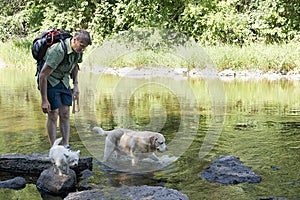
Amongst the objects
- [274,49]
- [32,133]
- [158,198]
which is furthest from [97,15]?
[158,198]

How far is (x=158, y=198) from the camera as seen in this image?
415cm

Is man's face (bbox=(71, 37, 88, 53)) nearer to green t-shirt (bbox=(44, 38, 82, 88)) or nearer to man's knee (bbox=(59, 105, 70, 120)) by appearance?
green t-shirt (bbox=(44, 38, 82, 88))

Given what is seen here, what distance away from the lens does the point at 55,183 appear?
4801mm

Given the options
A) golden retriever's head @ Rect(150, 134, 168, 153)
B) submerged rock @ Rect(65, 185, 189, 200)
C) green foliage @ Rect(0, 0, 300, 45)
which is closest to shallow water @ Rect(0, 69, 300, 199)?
golden retriever's head @ Rect(150, 134, 168, 153)

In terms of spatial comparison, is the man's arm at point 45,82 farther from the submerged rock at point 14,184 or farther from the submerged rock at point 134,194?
the submerged rock at point 134,194

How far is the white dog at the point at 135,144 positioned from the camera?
5.59 metres

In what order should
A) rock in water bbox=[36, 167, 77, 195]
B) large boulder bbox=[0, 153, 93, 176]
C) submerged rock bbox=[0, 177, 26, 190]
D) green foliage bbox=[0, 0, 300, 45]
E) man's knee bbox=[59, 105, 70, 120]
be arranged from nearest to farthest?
rock in water bbox=[36, 167, 77, 195], submerged rock bbox=[0, 177, 26, 190], large boulder bbox=[0, 153, 93, 176], man's knee bbox=[59, 105, 70, 120], green foliage bbox=[0, 0, 300, 45]

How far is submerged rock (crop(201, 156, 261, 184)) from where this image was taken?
511cm

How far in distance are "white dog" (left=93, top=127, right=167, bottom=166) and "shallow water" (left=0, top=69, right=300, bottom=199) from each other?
0.51 ft

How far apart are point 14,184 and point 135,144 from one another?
149 centimetres

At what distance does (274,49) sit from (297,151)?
39.5 feet

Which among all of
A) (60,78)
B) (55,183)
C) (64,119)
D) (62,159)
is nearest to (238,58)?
(64,119)

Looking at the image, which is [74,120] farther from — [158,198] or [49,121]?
[158,198]

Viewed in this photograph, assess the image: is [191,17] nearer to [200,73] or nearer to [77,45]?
[200,73]
